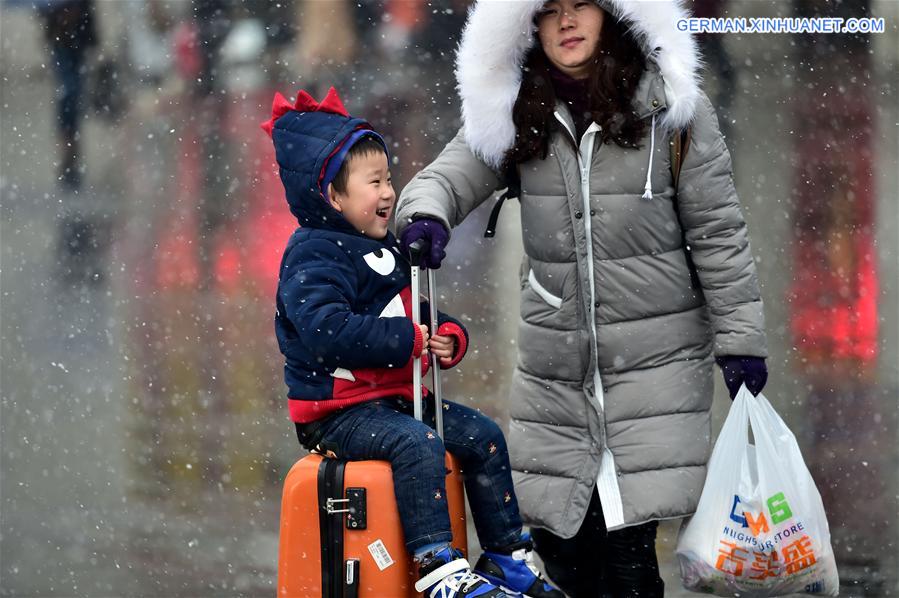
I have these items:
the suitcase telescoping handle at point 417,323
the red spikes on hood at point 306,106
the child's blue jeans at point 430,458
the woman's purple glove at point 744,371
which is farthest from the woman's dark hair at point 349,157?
the woman's purple glove at point 744,371

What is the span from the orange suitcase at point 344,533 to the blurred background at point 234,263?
217 centimetres

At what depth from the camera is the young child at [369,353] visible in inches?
130

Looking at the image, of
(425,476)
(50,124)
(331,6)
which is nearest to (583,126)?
(425,476)

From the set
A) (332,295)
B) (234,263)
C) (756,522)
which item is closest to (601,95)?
(332,295)

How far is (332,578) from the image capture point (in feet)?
11.2

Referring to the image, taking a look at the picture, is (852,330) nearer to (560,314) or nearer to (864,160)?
(864,160)

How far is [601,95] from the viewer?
379 centimetres

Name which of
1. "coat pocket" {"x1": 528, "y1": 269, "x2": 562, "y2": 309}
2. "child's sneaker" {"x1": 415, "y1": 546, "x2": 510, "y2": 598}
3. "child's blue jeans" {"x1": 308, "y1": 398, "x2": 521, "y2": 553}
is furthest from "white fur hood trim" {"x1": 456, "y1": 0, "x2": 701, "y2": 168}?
"child's sneaker" {"x1": 415, "y1": 546, "x2": 510, "y2": 598}

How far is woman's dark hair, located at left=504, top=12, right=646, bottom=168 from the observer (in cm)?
378

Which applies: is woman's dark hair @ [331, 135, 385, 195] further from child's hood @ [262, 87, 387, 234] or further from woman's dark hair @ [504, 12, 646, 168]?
woman's dark hair @ [504, 12, 646, 168]

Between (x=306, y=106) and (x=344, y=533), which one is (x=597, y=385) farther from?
(x=306, y=106)

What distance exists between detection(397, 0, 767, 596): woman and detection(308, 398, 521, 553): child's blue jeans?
0.37 meters

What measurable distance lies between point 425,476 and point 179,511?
3719 millimetres

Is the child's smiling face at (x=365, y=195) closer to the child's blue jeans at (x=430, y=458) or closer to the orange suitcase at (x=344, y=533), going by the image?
the child's blue jeans at (x=430, y=458)
